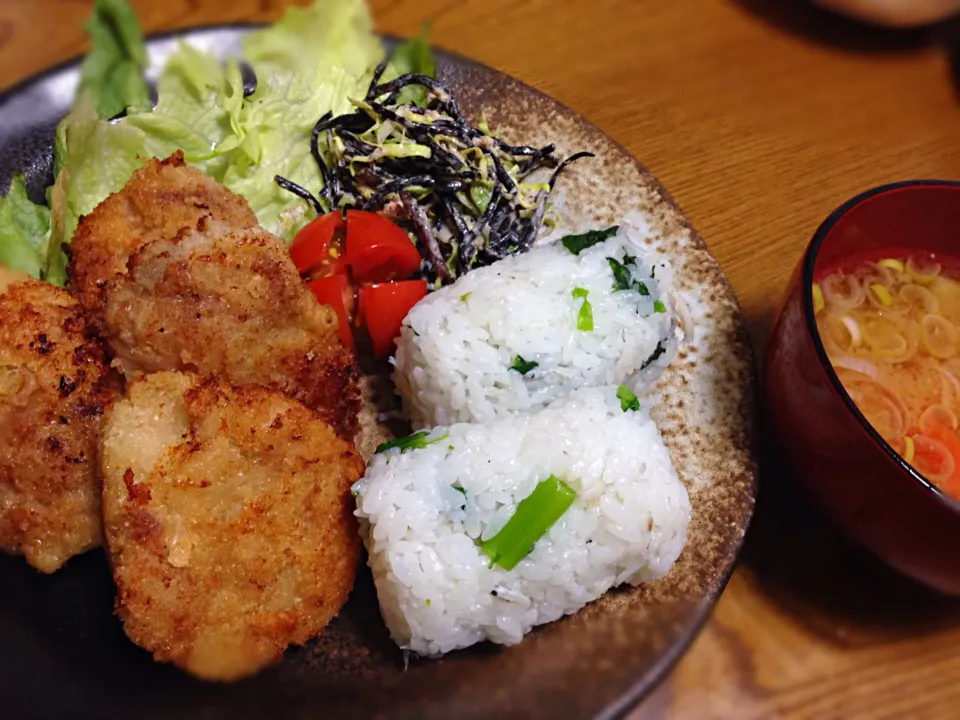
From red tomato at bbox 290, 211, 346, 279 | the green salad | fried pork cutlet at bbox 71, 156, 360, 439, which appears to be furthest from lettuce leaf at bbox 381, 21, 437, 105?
fried pork cutlet at bbox 71, 156, 360, 439

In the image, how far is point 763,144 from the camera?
280 centimetres

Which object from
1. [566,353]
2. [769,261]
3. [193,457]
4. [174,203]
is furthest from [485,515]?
[769,261]

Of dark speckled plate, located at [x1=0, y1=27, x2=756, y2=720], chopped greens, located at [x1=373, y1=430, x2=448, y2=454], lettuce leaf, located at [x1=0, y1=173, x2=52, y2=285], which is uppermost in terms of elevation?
lettuce leaf, located at [x1=0, y1=173, x2=52, y2=285]

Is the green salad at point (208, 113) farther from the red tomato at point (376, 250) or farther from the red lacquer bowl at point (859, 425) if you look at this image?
the red lacquer bowl at point (859, 425)

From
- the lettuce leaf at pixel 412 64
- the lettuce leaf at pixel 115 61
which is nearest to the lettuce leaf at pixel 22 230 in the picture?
the lettuce leaf at pixel 115 61

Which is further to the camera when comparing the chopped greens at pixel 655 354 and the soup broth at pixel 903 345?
the chopped greens at pixel 655 354

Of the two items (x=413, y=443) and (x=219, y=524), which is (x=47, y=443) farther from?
(x=413, y=443)

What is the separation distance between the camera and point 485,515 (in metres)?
1.57

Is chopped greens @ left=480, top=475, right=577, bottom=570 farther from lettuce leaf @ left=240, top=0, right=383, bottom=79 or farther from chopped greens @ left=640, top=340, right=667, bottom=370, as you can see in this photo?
lettuce leaf @ left=240, top=0, right=383, bottom=79

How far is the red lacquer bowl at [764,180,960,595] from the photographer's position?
146 centimetres

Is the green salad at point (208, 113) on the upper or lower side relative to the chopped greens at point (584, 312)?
upper

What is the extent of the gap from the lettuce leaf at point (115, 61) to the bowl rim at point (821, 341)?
→ 80.3 inches

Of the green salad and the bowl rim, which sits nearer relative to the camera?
the bowl rim

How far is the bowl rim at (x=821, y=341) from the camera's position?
4.59 feet
